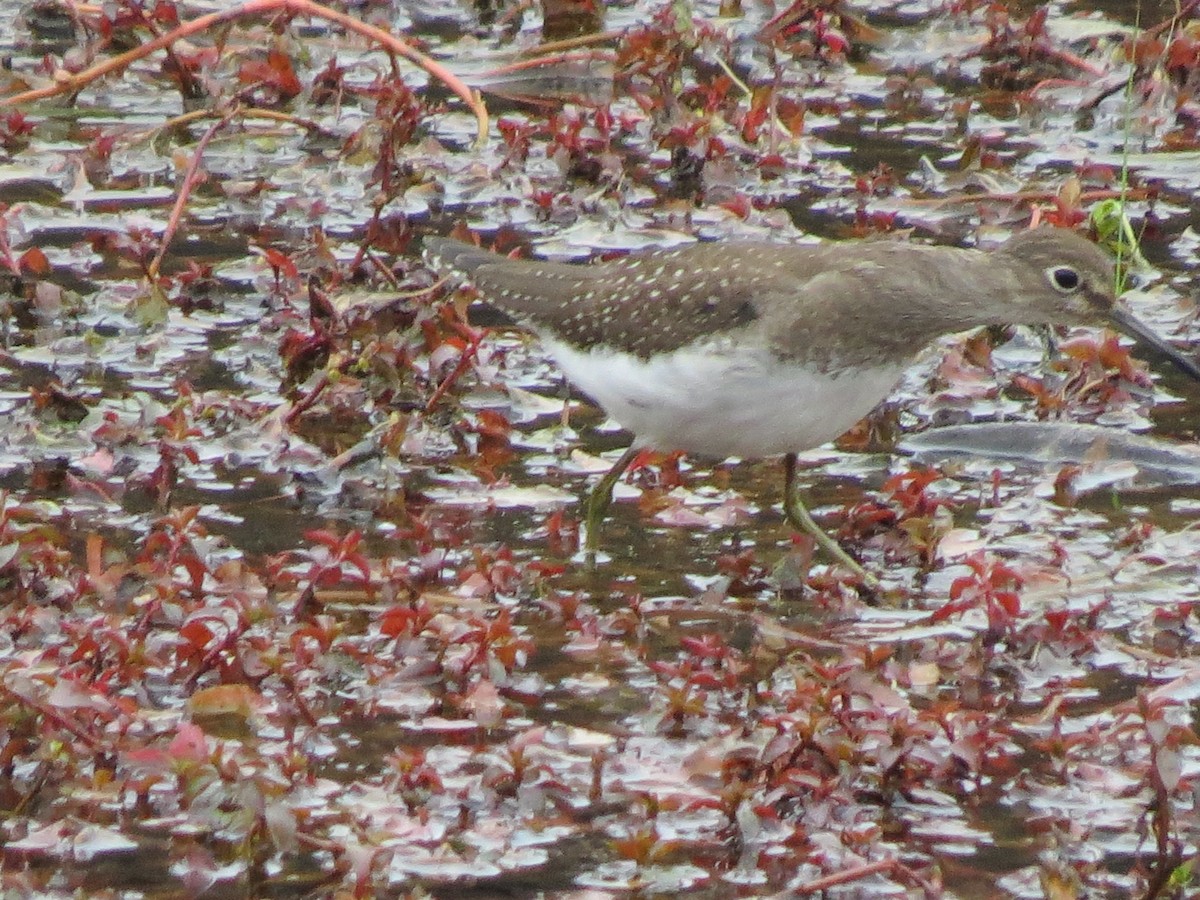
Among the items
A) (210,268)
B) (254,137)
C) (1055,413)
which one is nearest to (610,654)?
(1055,413)

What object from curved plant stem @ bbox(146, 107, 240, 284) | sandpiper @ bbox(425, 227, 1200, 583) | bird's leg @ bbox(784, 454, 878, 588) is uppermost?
sandpiper @ bbox(425, 227, 1200, 583)

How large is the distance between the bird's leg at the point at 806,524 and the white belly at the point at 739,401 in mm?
248

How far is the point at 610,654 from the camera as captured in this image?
6375mm

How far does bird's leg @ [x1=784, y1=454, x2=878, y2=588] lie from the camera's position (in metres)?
6.86

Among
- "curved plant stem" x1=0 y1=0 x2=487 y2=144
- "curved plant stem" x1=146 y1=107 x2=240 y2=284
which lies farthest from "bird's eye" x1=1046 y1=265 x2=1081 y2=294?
"curved plant stem" x1=146 y1=107 x2=240 y2=284

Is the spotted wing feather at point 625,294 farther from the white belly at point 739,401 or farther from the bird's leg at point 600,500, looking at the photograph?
the bird's leg at point 600,500

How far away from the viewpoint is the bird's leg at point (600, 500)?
7117mm

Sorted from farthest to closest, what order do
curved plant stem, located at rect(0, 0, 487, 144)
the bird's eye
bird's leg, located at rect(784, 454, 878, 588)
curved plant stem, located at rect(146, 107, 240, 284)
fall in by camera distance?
curved plant stem, located at rect(0, 0, 487, 144), curved plant stem, located at rect(146, 107, 240, 284), the bird's eye, bird's leg, located at rect(784, 454, 878, 588)

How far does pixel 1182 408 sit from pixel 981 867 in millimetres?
3488

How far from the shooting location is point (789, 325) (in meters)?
6.70

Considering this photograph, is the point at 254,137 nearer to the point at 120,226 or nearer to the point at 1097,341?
the point at 120,226

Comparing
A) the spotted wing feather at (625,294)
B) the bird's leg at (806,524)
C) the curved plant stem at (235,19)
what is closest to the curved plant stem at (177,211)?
the curved plant stem at (235,19)

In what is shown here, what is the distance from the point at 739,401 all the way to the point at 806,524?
1.99 ft

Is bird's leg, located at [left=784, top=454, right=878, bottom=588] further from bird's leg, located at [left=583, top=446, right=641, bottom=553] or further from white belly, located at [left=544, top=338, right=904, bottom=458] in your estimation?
bird's leg, located at [left=583, top=446, right=641, bottom=553]
